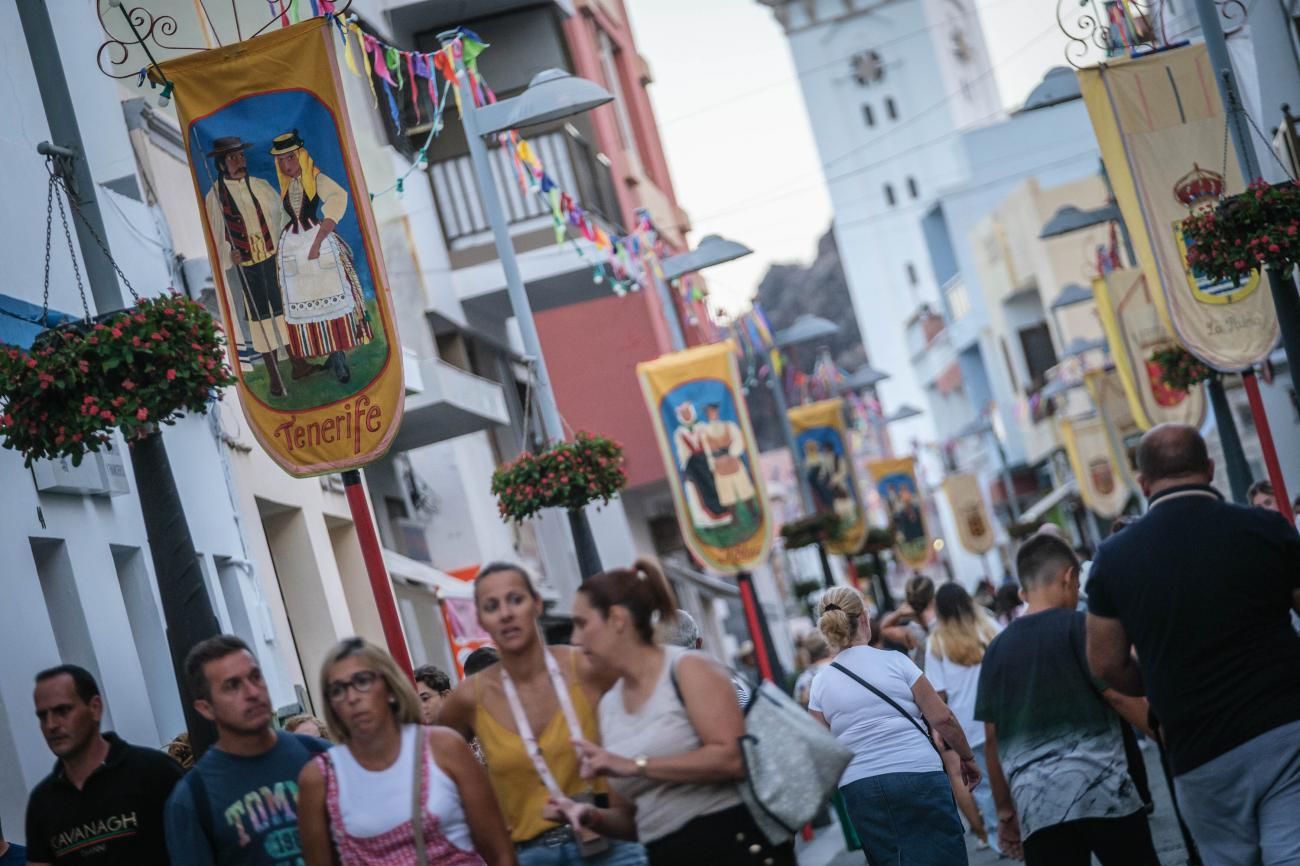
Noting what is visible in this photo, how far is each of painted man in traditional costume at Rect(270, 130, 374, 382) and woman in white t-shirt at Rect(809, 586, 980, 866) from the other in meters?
3.37

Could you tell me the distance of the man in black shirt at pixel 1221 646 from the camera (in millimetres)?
7098

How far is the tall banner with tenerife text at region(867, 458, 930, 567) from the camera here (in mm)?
50531

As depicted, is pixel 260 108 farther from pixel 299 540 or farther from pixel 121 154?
pixel 299 540

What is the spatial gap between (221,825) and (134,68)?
12.5 meters

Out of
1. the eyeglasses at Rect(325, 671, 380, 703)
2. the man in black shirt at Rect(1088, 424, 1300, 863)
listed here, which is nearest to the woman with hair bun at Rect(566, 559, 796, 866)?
the eyeglasses at Rect(325, 671, 380, 703)

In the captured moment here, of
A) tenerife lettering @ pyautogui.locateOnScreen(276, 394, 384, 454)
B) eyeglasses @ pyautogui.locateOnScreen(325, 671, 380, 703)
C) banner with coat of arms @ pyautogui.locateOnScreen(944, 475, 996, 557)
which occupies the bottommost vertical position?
banner with coat of arms @ pyautogui.locateOnScreen(944, 475, 996, 557)

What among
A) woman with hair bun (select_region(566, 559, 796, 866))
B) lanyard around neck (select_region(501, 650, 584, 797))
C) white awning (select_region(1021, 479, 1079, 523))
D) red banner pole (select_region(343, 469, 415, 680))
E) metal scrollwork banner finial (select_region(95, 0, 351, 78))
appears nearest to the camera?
woman with hair bun (select_region(566, 559, 796, 866))

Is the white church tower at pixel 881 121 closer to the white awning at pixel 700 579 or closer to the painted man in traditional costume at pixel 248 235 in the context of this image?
the white awning at pixel 700 579

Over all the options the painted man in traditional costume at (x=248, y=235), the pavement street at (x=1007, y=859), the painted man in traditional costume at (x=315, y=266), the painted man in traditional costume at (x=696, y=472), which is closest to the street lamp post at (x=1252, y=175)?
the pavement street at (x=1007, y=859)

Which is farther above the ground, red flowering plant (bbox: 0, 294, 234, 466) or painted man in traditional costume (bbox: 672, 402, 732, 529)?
red flowering plant (bbox: 0, 294, 234, 466)

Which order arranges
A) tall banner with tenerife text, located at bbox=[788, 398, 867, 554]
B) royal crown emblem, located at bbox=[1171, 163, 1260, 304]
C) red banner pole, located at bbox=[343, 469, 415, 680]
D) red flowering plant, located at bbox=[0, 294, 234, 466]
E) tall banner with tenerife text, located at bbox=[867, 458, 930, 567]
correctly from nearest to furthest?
red flowering plant, located at bbox=[0, 294, 234, 466] → red banner pole, located at bbox=[343, 469, 415, 680] → royal crown emblem, located at bbox=[1171, 163, 1260, 304] → tall banner with tenerife text, located at bbox=[788, 398, 867, 554] → tall banner with tenerife text, located at bbox=[867, 458, 930, 567]

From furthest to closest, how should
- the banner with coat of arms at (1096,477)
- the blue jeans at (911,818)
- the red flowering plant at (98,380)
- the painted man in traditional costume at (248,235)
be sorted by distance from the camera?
the banner with coat of arms at (1096,477) < the painted man in traditional costume at (248,235) < the blue jeans at (911,818) < the red flowering plant at (98,380)

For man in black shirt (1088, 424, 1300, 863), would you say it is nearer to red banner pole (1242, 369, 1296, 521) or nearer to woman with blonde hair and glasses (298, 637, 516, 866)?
woman with blonde hair and glasses (298, 637, 516, 866)

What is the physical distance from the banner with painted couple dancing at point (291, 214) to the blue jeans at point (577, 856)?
5.27m
